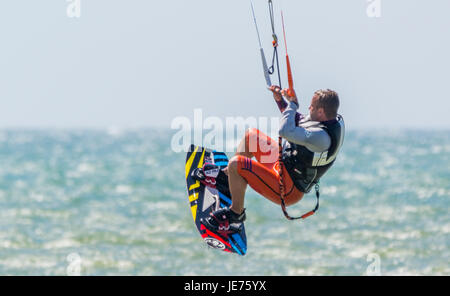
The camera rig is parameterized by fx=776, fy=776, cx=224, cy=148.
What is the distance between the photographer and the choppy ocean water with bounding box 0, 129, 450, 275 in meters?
17.9

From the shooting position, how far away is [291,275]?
57.1ft

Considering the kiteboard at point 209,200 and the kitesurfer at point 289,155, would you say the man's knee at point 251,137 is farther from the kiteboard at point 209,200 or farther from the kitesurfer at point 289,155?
the kiteboard at point 209,200

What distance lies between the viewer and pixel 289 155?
893cm

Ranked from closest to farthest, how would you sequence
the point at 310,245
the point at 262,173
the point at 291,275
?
1. the point at 262,173
2. the point at 291,275
3. the point at 310,245

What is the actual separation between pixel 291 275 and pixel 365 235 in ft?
14.6

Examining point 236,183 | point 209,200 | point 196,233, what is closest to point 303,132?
point 236,183

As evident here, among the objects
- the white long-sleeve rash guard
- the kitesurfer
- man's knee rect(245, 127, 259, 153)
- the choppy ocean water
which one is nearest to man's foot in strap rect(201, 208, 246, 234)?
the kitesurfer

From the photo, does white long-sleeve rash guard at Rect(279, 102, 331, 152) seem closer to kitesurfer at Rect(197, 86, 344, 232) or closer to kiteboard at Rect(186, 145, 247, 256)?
kitesurfer at Rect(197, 86, 344, 232)

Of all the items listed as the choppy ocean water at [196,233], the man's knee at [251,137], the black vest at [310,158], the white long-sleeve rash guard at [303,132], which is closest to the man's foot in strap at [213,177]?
the man's knee at [251,137]

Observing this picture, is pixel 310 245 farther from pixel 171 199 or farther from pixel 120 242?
pixel 171 199

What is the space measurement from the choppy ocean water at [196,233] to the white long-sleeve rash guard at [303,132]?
8.94 m
